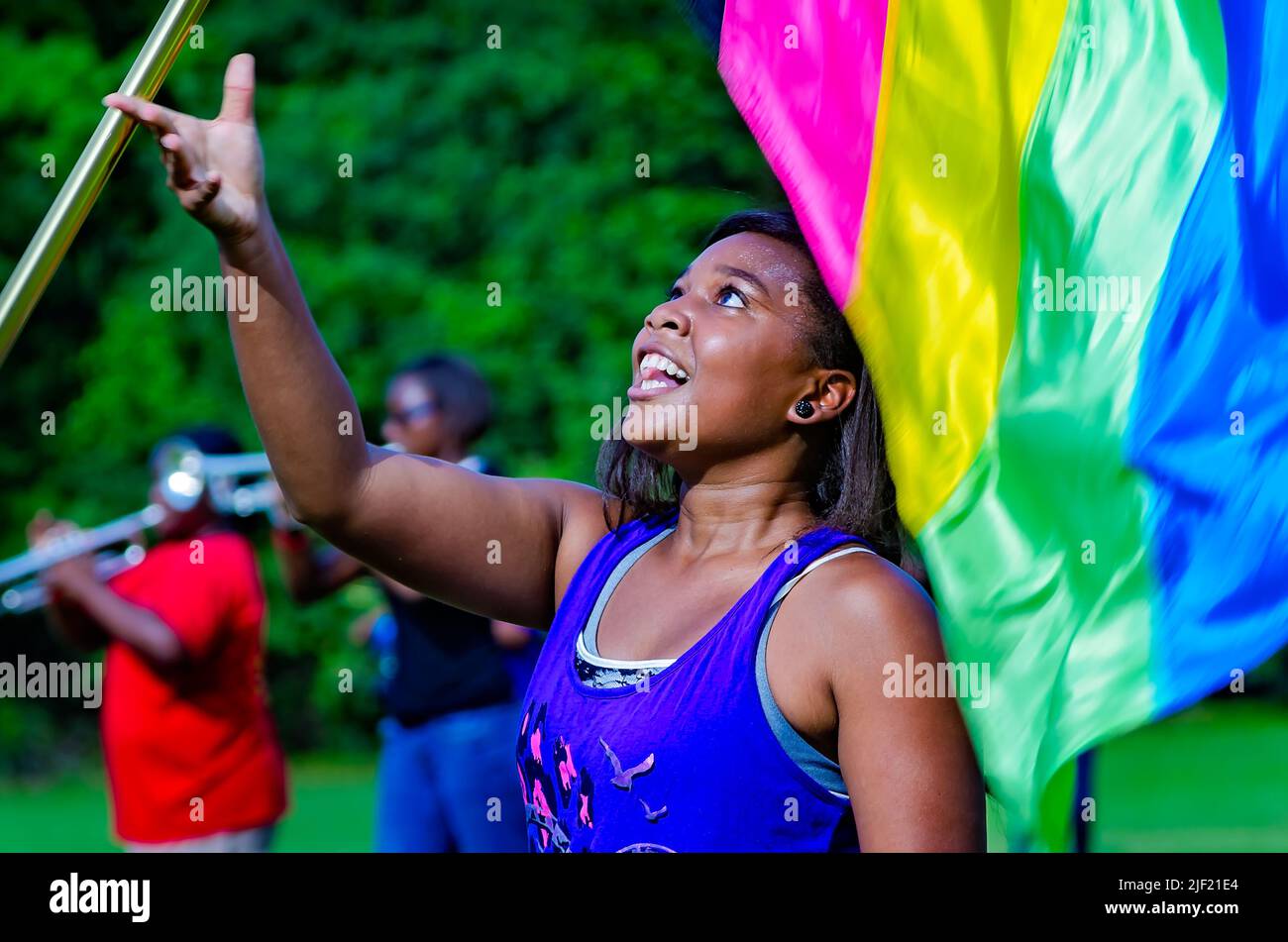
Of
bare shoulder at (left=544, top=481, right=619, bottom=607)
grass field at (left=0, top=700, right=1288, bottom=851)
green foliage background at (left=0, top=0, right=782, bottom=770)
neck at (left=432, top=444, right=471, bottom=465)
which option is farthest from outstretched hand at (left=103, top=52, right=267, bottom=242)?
green foliage background at (left=0, top=0, right=782, bottom=770)

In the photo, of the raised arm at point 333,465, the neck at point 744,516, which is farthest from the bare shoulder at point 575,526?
the neck at point 744,516

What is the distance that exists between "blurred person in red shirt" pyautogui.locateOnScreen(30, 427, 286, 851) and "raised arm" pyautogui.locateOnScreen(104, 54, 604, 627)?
2832mm

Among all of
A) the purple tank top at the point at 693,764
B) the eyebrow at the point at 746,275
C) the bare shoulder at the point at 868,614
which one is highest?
the eyebrow at the point at 746,275

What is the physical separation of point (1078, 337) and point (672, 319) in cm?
59

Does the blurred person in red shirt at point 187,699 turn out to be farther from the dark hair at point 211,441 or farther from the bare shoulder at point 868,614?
the bare shoulder at point 868,614

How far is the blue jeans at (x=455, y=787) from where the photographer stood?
17.0 feet

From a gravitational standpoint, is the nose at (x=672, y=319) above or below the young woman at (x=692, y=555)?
above

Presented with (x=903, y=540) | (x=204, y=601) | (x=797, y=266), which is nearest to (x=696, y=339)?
(x=797, y=266)

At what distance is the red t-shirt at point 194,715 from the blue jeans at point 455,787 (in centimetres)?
43

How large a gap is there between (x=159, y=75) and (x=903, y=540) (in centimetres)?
127

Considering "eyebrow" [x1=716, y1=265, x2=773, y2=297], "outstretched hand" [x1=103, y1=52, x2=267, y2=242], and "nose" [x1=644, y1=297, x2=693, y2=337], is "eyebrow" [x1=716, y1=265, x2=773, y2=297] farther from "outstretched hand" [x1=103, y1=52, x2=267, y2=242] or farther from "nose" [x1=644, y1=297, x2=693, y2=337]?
"outstretched hand" [x1=103, y1=52, x2=267, y2=242]

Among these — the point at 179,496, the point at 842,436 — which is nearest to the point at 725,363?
the point at 842,436

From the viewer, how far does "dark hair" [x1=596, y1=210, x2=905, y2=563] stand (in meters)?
2.42

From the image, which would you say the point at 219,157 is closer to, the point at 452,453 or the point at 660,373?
the point at 660,373
